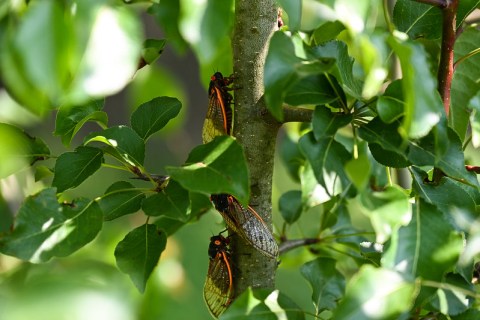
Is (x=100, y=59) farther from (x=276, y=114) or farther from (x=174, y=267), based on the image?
(x=174, y=267)

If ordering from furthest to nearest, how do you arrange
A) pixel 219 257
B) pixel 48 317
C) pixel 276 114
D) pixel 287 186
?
pixel 287 186, pixel 219 257, pixel 276 114, pixel 48 317

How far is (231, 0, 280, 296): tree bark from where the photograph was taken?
696mm

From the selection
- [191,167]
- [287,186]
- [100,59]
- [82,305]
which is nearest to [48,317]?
[82,305]

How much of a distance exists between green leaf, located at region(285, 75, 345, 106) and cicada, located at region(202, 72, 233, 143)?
14 cm

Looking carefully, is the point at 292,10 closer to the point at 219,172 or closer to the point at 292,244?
the point at 219,172

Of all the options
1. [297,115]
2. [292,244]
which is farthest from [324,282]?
[297,115]

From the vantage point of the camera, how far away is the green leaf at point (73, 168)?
678 mm

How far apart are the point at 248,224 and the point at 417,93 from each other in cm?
28

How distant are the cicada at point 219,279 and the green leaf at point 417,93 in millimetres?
324

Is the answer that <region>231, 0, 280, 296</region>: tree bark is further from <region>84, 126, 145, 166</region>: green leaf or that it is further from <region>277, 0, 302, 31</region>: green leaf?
<region>277, 0, 302, 31</region>: green leaf

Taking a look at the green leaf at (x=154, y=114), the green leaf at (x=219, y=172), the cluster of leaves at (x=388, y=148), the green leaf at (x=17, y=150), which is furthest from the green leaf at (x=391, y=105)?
the green leaf at (x=17, y=150)

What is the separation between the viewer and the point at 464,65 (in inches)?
31.6

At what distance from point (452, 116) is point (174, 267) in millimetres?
390

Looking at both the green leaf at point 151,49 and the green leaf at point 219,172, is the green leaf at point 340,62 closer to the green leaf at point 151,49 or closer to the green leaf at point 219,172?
the green leaf at point 219,172
